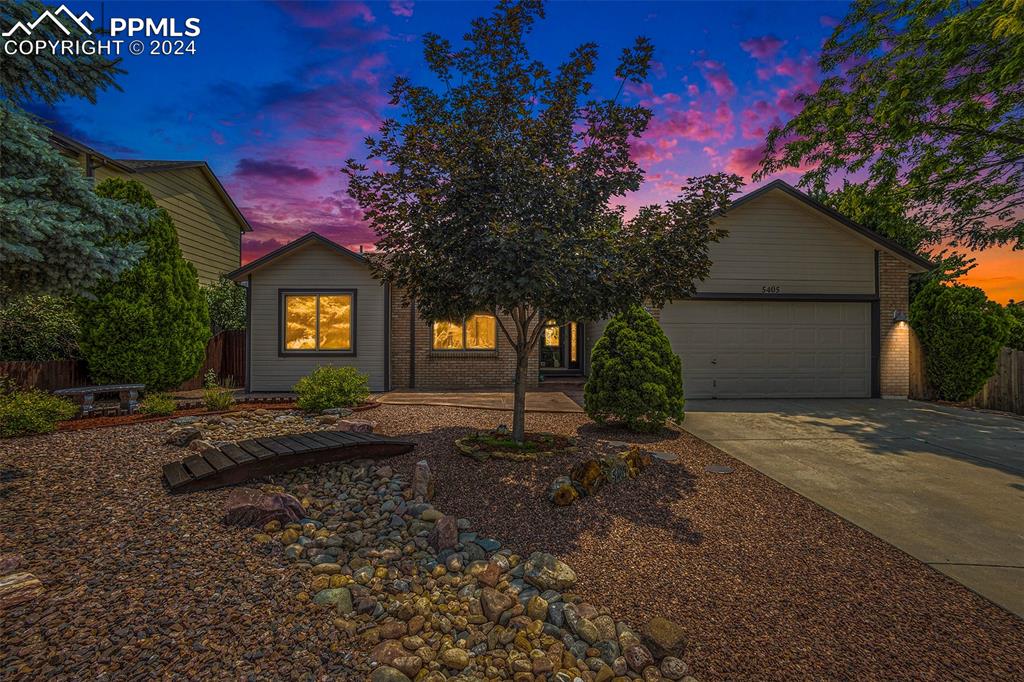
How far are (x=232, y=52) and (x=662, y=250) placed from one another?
6.49 metres

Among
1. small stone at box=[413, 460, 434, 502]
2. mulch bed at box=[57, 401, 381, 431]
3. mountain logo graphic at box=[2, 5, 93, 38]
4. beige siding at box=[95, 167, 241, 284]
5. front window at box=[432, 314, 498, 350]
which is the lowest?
small stone at box=[413, 460, 434, 502]

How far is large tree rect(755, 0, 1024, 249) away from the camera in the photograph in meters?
8.62

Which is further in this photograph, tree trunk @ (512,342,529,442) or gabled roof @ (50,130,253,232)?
gabled roof @ (50,130,253,232)

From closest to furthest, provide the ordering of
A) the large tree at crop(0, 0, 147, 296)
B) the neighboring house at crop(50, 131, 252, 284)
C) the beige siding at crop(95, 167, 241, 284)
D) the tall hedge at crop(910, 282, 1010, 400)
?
1. the large tree at crop(0, 0, 147, 296)
2. the tall hedge at crop(910, 282, 1010, 400)
3. the neighboring house at crop(50, 131, 252, 284)
4. the beige siding at crop(95, 167, 241, 284)

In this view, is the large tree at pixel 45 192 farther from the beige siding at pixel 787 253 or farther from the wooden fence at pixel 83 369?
the beige siding at pixel 787 253

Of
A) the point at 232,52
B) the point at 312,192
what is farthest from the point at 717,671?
the point at 312,192

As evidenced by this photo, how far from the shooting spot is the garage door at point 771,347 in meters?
11.2

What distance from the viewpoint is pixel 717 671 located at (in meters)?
2.18

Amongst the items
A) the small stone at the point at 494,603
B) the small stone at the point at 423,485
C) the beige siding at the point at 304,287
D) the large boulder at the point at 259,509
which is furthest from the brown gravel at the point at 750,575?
the beige siding at the point at 304,287

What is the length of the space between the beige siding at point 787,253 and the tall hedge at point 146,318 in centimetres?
1195

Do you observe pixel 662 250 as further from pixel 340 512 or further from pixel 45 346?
pixel 45 346

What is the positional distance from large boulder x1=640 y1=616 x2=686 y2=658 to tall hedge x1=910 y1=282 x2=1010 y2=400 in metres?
12.5

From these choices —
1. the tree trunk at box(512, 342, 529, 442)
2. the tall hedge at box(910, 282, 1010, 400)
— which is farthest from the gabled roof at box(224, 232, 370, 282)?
the tall hedge at box(910, 282, 1010, 400)

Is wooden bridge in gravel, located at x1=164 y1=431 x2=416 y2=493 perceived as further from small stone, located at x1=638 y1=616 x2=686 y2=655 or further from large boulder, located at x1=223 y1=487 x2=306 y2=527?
small stone, located at x1=638 y1=616 x2=686 y2=655
